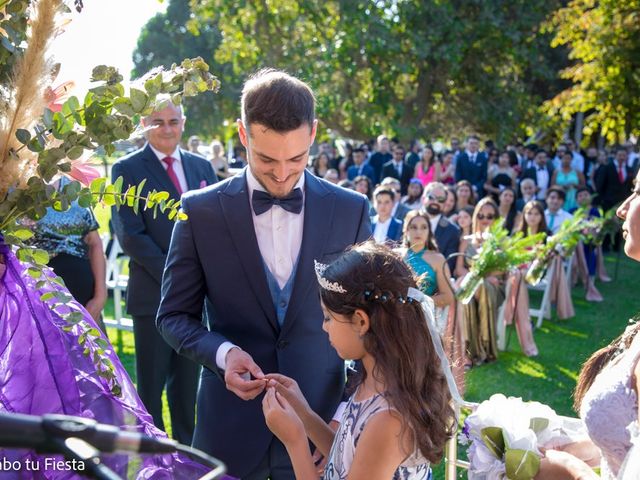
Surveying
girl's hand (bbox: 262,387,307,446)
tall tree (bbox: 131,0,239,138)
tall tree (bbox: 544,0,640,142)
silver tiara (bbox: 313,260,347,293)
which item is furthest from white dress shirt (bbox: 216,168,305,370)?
tall tree (bbox: 131,0,239,138)

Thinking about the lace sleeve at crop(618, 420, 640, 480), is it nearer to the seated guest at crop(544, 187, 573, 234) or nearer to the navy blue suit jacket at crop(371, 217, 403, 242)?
the navy blue suit jacket at crop(371, 217, 403, 242)

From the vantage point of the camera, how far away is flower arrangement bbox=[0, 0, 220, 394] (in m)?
1.98

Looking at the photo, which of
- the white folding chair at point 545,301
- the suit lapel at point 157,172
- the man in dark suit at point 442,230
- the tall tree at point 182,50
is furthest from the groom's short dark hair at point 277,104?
the tall tree at point 182,50

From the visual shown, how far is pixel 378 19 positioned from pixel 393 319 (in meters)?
20.4

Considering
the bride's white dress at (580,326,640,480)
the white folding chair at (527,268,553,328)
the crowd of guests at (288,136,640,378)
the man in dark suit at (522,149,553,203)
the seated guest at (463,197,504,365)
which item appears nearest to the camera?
the bride's white dress at (580,326,640,480)

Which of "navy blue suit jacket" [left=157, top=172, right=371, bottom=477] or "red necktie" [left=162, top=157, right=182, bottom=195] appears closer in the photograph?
"navy blue suit jacket" [left=157, top=172, right=371, bottom=477]

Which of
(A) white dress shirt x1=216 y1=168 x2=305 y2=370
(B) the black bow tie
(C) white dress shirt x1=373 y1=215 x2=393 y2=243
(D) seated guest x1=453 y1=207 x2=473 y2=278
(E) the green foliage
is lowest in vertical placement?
(D) seated guest x1=453 y1=207 x2=473 y2=278

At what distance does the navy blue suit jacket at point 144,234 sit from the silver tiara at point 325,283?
2551 mm

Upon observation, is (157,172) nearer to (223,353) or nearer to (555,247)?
(223,353)

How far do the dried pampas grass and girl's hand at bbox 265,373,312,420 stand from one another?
1.06m

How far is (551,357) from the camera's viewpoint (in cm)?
895

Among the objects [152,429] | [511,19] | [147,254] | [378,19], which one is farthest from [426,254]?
[511,19]

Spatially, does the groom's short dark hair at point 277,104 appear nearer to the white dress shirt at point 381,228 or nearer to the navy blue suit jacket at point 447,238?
the white dress shirt at point 381,228

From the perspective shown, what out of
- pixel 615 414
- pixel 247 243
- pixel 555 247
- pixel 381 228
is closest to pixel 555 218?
pixel 555 247
